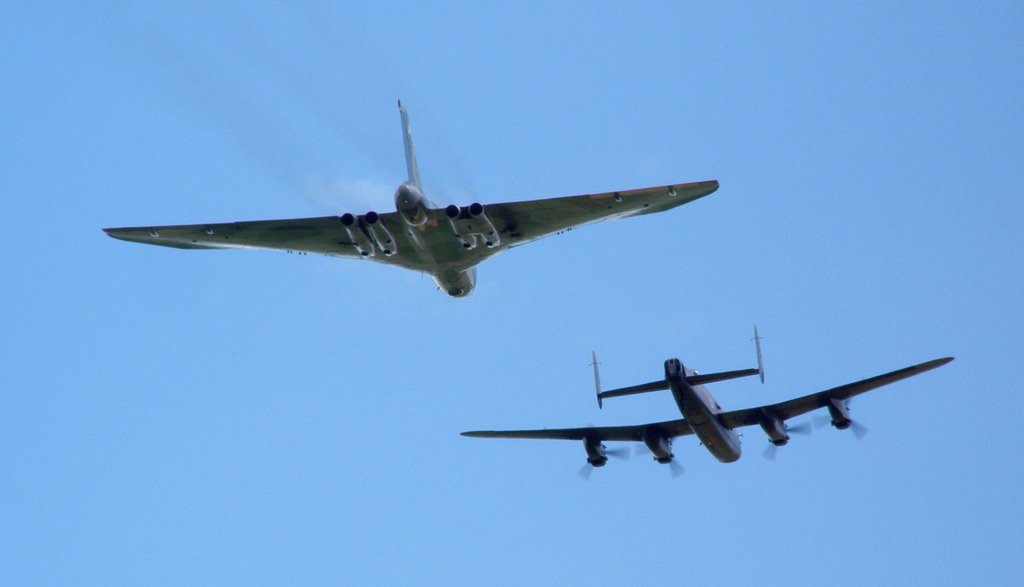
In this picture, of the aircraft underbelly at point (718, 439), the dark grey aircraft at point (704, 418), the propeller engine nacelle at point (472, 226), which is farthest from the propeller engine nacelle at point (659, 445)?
the propeller engine nacelle at point (472, 226)

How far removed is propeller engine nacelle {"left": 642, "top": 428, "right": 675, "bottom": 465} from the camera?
65.1m

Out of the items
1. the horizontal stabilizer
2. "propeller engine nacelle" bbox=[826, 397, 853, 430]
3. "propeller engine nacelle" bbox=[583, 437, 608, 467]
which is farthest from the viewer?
"propeller engine nacelle" bbox=[583, 437, 608, 467]

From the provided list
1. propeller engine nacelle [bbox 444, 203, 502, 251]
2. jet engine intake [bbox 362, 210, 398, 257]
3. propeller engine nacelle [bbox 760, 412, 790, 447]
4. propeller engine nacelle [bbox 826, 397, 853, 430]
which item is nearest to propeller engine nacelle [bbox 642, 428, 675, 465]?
propeller engine nacelle [bbox 760, 412, 790, 447]

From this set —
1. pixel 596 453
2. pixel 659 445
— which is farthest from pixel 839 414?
pixel 596 453

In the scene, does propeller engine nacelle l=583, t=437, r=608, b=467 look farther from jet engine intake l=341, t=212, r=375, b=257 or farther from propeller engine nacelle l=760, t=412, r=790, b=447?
jet engine intake l=341, t=212, r=375, b=257

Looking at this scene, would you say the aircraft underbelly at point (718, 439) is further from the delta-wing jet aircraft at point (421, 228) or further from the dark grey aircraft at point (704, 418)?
the delta-wing jet aircraft at point (421, 228)

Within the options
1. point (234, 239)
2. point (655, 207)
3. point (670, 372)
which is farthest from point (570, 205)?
point (234, 239)

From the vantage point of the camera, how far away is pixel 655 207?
2190 inches

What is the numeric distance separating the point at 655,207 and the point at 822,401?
12.6m

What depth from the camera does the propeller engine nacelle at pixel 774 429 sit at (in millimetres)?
63188

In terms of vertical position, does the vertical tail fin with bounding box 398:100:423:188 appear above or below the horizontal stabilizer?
above

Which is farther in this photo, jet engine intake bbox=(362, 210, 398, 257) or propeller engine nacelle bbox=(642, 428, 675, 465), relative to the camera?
propeller engine nacelle bbox=(642, 428, 675, 465)

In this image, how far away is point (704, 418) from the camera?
198 ft

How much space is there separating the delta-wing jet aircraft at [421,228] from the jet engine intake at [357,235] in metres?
0.04
